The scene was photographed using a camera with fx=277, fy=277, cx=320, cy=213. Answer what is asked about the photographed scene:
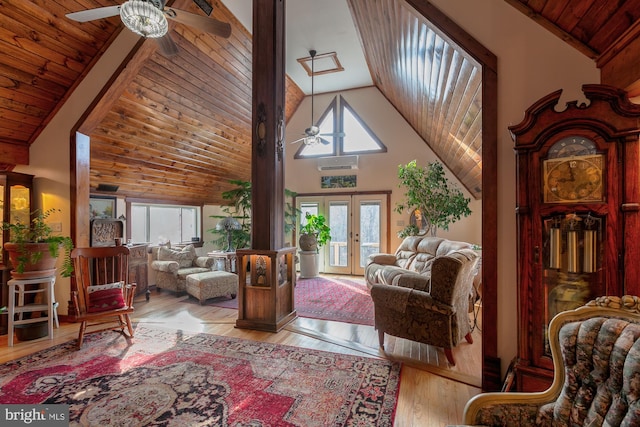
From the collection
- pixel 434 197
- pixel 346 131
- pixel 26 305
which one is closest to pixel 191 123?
pixel 26 305

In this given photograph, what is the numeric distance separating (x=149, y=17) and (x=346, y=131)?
5.26m

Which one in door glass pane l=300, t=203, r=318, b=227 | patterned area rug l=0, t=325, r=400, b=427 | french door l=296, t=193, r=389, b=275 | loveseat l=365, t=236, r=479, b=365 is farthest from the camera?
door glass pane l=300, t=203, r=318, b=227

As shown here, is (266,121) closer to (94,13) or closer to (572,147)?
(94,13)

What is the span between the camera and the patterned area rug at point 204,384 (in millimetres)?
1784

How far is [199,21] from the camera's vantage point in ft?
7.34

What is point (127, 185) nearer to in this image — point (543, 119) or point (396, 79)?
point (396, 79)

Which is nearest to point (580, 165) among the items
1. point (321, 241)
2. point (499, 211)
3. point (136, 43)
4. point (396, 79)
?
point (499, 211)

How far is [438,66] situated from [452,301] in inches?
95.3

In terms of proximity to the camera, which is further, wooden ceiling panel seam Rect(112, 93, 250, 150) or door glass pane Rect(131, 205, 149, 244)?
door glass pane Rect(131, 205, 149, 244)

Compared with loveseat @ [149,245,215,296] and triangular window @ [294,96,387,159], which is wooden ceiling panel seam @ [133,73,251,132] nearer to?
triangular window @ [294,96,387,159]

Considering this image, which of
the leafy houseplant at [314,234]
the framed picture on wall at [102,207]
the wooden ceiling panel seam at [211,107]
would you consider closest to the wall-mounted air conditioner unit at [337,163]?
the leafy houseplant at [314,234]

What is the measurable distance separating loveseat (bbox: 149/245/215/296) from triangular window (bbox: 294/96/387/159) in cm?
361

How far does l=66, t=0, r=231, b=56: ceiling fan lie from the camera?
1.88 metres

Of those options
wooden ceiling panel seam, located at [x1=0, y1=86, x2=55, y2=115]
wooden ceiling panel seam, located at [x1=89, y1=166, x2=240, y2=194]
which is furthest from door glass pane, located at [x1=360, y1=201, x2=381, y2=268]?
wooden ceiling panel seam, located at [x1=0, y1=86, x2=55, y2=115]
